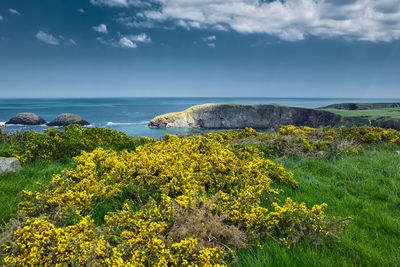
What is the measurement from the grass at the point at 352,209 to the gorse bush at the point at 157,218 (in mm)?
238

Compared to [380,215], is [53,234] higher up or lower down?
higher up

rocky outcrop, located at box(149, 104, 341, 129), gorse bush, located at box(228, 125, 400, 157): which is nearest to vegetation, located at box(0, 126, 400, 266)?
gorse bush, located at box(228, 125, 400, 157)

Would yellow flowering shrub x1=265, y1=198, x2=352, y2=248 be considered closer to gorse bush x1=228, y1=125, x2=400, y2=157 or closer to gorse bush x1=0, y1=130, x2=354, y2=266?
gorse bush x1=0, y1=130, x2=354, y2=266

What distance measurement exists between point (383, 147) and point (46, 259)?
14.6 m

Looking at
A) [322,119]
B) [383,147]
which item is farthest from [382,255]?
[322,119]

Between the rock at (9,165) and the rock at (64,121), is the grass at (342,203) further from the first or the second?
the rock at (64,121)

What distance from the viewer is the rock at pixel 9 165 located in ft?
19.8

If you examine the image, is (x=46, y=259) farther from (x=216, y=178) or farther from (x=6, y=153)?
(x=6, y=153)

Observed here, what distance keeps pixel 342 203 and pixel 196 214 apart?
3.94m

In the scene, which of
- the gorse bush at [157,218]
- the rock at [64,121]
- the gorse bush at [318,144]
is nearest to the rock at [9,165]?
the gorse bush at [157,218]

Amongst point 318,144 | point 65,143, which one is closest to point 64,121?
point 65,143

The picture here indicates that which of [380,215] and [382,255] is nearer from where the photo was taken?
[382,255]

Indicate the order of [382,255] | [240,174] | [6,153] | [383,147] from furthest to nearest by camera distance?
[383,147] → [6,153] → [240,174] → [382,255]

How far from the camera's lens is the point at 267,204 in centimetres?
476
